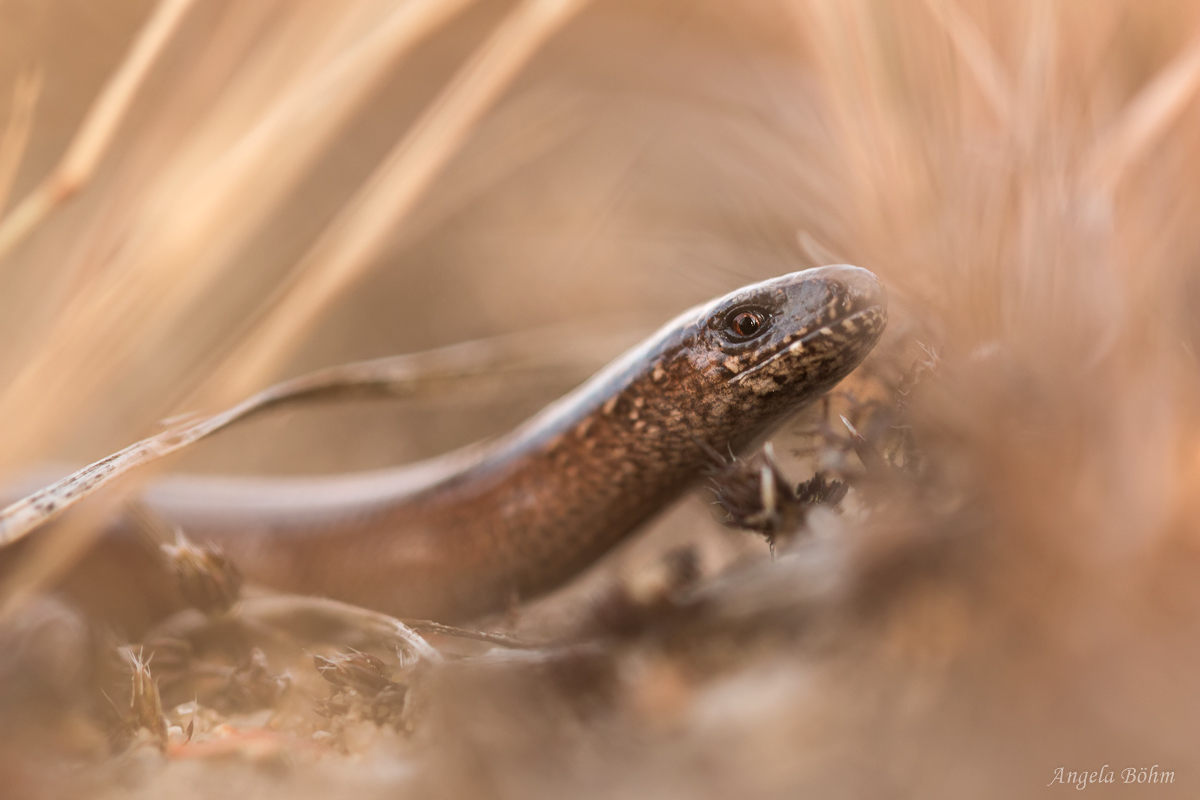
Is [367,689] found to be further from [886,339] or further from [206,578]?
[886,339]

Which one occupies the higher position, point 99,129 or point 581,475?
point 99,129

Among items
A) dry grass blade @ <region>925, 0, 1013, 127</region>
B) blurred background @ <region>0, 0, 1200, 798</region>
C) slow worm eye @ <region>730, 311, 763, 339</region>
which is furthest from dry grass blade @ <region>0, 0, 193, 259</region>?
dry grass blade @ <region>925, 0, 1013, 127</region>

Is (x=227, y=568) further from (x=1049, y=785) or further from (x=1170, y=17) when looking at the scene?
(x=1170, y=17)

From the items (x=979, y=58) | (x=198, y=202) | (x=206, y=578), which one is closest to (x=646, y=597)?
(x=206, y=578)

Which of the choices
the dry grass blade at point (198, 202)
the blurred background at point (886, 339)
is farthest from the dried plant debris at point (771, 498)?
the dry grass blade at point (198, 202)

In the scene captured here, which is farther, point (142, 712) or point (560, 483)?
point (560, 483)

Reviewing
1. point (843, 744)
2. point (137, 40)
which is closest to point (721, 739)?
point (843, 744)
